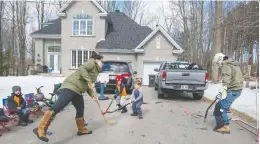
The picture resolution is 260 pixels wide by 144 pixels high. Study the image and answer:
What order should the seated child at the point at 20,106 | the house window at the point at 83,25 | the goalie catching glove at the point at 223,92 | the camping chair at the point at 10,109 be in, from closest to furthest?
1. the goalie catching glove at the point at 223,92
2. the camping chair at the point at 10,109
3. the seated child at the point at 20,106
4. the house window at the point at 83,25

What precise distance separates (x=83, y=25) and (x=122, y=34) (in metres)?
4.07

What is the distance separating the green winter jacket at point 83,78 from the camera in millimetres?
5652

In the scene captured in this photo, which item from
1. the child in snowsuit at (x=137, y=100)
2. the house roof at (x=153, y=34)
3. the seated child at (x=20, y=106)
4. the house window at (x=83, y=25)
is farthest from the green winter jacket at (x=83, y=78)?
the house window at (x=83, y=25)

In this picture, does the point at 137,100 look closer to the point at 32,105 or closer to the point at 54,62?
the point at 32,105

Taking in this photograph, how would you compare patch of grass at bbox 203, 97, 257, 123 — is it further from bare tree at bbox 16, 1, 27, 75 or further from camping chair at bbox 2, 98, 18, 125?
bare tree at bbox 16, 1, 27, 75

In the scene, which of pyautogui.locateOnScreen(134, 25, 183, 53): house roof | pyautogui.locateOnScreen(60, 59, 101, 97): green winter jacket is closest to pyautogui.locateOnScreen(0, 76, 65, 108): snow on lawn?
pyautogui.locateOnScreen(60, 59, 101, 97): green winter jacket

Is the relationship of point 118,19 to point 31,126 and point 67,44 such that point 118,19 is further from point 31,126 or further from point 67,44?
point 31,126

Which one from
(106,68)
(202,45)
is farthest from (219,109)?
(202,45)

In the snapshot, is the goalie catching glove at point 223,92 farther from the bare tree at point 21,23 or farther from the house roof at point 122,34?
the bare tree at point 21,23

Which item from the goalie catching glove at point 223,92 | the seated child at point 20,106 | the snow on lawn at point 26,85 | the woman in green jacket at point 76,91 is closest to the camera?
the woman in green jacket at point 76,91

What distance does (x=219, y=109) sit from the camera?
648 cm

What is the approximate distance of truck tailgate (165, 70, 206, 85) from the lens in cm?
1179

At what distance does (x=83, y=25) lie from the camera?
26.5 metres

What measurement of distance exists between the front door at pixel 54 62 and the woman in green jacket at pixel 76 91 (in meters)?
23.4
